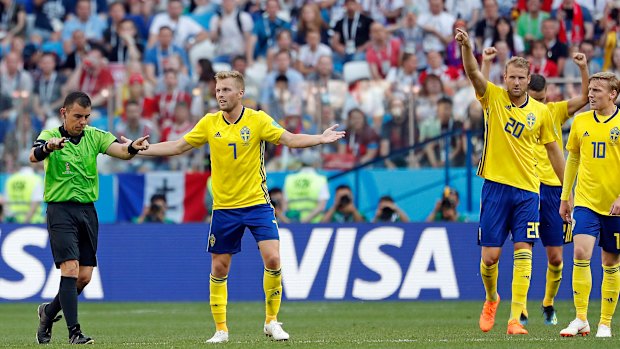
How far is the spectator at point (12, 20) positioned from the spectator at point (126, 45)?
2.23 meters

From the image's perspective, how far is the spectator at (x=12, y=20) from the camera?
80.6 ft

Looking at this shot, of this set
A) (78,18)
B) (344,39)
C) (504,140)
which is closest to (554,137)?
(504,140)

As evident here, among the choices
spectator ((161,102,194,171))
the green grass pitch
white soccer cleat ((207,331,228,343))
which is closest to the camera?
the green grass pitch

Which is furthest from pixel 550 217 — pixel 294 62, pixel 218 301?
pixel 294 62

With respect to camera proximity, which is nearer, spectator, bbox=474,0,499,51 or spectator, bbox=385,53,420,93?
spectator, bbox=385,53,420,93

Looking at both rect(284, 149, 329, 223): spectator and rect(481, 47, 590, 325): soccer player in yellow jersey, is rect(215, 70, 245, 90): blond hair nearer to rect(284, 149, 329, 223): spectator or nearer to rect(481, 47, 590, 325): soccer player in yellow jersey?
rect(481, 47, 590, 325): soccer player in yellow jersey

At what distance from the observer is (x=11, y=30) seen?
969 inches

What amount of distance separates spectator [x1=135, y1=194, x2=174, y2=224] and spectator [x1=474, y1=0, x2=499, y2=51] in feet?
21.4

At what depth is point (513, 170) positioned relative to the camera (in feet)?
37.3

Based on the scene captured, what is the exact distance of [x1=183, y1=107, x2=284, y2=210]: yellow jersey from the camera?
35.8 ft

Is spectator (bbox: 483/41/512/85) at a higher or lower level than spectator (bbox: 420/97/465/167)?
higher

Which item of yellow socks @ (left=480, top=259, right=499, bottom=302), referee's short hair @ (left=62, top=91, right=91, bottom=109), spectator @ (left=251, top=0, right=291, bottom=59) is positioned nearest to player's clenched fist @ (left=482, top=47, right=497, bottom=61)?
yellow socks @ (left=480, top=259, right=499, bottom=302)

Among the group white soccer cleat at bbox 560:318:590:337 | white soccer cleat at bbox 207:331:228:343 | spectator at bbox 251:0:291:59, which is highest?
spectator at bbox 251:0:291:59

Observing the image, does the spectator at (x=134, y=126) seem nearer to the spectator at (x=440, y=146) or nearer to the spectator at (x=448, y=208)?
the spectator at (x=440, y=146)
